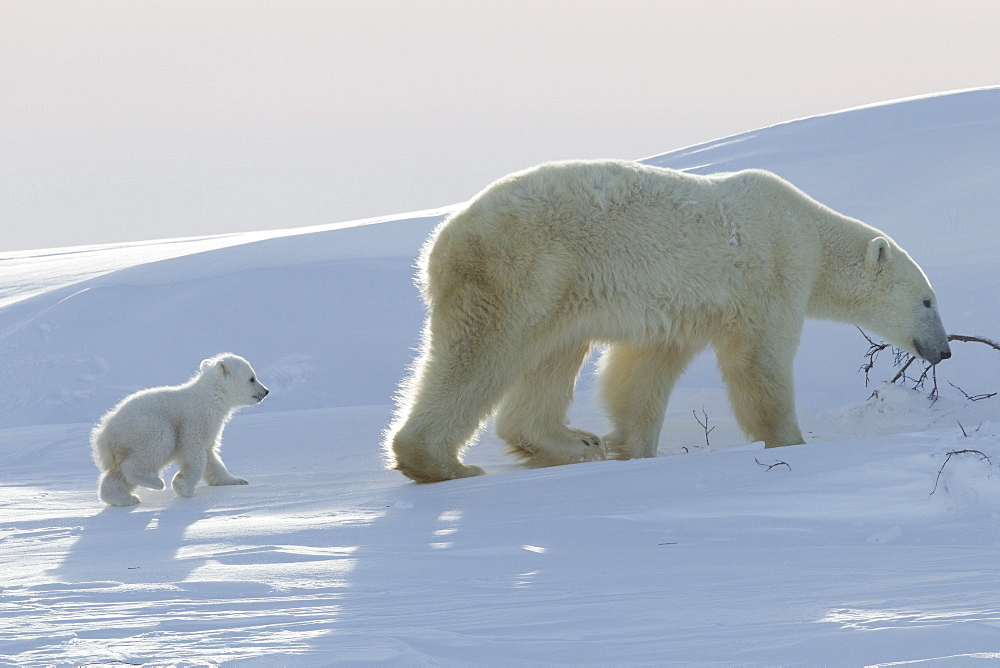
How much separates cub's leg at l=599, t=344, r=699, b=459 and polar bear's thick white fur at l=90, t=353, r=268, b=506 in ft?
6.82

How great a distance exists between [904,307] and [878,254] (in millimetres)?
385

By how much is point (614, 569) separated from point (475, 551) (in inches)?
19.3

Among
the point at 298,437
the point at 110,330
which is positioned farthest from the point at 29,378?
the point at 298,437

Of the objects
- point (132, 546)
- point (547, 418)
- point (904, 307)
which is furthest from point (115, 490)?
point (904, 307)

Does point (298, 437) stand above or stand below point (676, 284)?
below

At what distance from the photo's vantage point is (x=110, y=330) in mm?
9641

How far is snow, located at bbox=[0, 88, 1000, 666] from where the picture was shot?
2307 mm

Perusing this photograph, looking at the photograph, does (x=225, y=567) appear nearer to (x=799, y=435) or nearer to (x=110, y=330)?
(x=799, y=435)

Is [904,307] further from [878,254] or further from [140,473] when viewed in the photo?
[140,473]

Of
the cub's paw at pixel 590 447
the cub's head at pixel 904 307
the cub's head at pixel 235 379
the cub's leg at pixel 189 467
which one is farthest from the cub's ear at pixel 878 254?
the cub's leg at pixel 189 467

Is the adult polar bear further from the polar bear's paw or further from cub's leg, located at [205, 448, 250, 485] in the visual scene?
cub's leg, located at [205, 448, 250, 485]

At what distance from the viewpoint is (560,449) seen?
230 inches

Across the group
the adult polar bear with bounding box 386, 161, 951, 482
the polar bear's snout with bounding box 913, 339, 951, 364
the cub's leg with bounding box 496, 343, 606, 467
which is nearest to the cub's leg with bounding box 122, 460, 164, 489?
the adult polar bear with bounding box 386, 161, 951, 482

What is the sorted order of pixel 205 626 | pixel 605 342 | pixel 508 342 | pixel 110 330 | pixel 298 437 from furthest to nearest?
pixel 110 330 → pixel 298 437 → pixel 605 342 → pixel 508 342 → pixel 205 626
